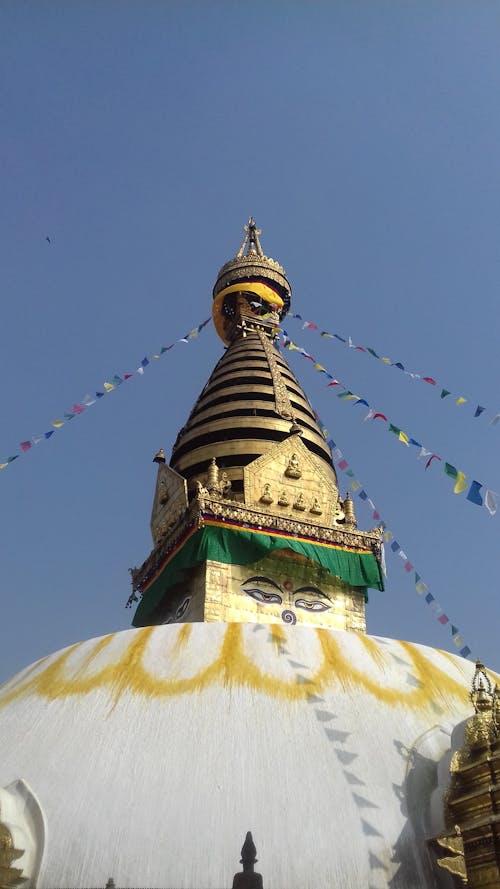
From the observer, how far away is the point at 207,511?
13883 mm

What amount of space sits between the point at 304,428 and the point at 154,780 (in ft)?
A: 41.7

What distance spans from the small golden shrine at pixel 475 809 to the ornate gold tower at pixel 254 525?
27.1 ft

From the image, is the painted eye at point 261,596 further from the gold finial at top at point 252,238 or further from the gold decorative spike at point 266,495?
the gold finial at top at point 252,238

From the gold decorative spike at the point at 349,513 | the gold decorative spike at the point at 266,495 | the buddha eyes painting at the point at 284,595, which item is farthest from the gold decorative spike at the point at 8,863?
the gold decorative spike at the point at 349,513

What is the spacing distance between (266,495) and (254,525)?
39.6 inches

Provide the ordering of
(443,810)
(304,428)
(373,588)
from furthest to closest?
(304,428) < (373,588) < (443,810)

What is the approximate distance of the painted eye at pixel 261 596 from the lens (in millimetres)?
13758

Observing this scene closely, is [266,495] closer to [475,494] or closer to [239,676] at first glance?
[475,494]

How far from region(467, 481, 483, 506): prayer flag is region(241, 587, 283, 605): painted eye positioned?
5602mm

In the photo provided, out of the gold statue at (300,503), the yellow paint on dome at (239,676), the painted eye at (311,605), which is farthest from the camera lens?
the gold statue at (300,503)

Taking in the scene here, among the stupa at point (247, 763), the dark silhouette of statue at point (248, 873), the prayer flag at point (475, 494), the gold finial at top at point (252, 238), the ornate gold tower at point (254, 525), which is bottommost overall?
the dark silhouette of statue at point (248, 873)

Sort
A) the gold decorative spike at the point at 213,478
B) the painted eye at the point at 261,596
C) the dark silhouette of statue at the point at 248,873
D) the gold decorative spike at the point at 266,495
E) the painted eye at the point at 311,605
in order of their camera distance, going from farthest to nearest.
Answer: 1. the gold decorative spike at the point at 266,495
2. the gold decorative spike at the point at 213,478
3. the painted eye at the point at 311,605
4. the painted eye at the point at 261,596
5. the dark silhouette of statue at the point at 248,873

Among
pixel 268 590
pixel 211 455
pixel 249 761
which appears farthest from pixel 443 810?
pixel 211 455

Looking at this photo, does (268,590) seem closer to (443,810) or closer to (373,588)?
(373,588)
